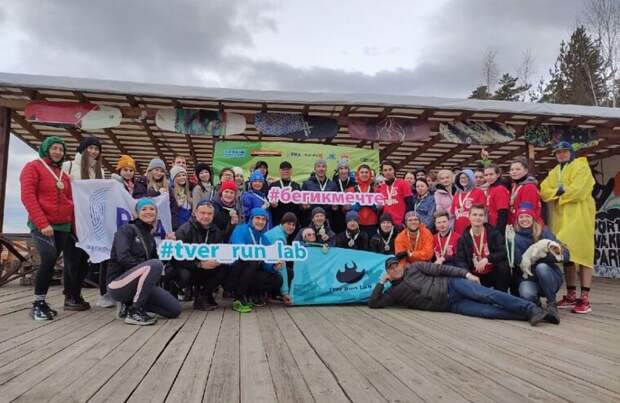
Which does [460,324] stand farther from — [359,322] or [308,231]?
[308,231]

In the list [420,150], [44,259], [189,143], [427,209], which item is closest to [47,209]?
[44,259]

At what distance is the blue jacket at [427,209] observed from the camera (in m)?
5.94

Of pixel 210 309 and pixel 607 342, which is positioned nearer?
pixel 607 342

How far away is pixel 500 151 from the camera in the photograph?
36.0 ft

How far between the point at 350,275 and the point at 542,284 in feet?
6.99

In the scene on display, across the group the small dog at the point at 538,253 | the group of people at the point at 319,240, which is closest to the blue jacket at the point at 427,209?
the group of people at the point at 319,240

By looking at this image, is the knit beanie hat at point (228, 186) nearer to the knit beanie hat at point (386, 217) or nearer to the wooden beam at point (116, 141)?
the knit beanie hat at point (386, 217)

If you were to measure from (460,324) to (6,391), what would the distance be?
3487 millimetres

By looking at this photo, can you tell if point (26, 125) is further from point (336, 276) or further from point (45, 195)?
point (336, 276)

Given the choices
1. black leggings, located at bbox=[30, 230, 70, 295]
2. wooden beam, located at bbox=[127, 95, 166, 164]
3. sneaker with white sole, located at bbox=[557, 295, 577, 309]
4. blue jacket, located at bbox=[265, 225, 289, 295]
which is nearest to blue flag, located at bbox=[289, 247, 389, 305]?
blue jacket, located at bbox=[265, 225, 289, 295]

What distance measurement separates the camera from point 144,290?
3914 millimetres

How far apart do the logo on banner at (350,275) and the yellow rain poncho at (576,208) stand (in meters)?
2.50

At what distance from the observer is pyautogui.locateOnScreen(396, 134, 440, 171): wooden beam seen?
967cm

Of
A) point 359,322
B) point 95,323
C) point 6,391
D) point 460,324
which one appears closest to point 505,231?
point 460,324
